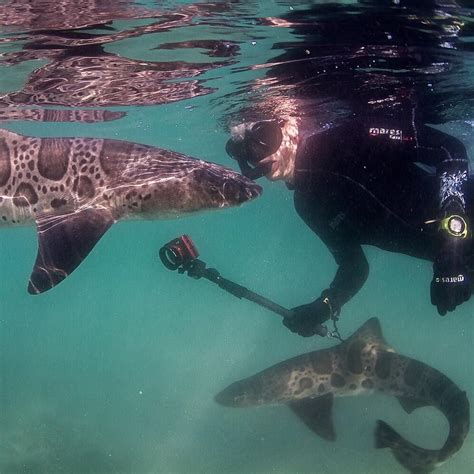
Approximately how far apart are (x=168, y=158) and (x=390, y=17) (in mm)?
3909

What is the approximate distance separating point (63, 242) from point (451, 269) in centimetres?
395

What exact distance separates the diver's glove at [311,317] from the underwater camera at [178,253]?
1.63m

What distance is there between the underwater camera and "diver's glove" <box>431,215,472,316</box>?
3.11 meters

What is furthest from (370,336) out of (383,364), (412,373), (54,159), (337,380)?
(54,159)

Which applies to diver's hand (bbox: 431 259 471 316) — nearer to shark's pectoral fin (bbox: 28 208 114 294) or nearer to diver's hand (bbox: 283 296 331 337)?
diver's hand (bbox: 283 296 331 337)

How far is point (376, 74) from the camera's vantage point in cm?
Result: 1128

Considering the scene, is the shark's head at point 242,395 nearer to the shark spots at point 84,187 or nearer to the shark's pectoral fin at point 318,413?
the shark's pectoral fin at point 318,413

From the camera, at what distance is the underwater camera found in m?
7.18

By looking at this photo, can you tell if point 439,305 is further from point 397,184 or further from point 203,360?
point 203,360

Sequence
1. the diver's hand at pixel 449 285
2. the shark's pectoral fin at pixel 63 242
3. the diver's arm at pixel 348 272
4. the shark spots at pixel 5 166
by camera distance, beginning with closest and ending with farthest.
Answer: the shark's pectoral fin at pixel 63 242 → the diver's hand at pixel 449 285 → the shark spots at pixel 5 166 → the diver's arm at pixel 348 272

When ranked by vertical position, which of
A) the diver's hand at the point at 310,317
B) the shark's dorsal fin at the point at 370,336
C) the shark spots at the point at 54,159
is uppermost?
the shark spots at the point at 54,159

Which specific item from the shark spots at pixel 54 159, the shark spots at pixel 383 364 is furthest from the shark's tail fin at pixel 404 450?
the shark spots at pixel 54 159

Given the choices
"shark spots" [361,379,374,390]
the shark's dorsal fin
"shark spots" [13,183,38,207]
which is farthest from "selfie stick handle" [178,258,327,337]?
"shark spots" [361,379,374,390]

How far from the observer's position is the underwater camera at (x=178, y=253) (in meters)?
7.18
